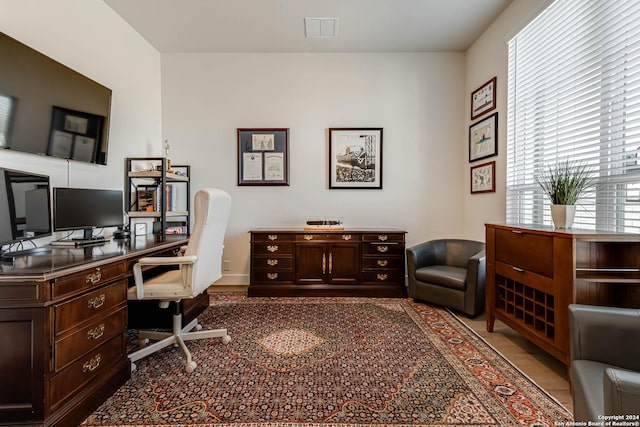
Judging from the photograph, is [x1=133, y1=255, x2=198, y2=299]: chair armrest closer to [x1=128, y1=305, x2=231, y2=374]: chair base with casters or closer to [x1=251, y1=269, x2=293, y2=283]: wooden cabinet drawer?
[x1=128, y1=305, x2=231, y2=374]: chair base with casters

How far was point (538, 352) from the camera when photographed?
2.23 meters

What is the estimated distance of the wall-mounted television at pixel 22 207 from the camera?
1.67 metres

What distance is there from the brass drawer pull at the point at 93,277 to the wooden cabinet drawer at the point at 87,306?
58mm

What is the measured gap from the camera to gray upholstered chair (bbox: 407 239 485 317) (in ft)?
9.36

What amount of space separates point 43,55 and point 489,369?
12.7 feet

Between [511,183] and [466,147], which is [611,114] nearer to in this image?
[511,183]

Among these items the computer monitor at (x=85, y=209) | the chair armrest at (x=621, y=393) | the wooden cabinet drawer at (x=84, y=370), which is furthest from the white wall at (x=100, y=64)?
the chair armrest at (x=621, y=393)

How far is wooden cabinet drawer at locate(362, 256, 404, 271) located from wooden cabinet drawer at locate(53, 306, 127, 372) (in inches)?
97.6

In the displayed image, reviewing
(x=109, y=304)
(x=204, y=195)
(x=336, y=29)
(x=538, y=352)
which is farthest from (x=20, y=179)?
(x=538, y=352)

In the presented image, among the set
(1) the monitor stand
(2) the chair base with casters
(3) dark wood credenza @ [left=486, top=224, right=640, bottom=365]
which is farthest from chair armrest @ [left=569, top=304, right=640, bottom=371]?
(1) the monitor stand

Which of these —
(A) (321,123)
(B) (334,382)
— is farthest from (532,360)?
(A) (321,123)

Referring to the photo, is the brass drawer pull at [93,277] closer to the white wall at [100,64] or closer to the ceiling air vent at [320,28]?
the white wall at [100,64]

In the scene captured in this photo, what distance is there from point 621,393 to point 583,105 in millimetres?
2221

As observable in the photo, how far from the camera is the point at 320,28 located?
337cm
